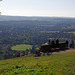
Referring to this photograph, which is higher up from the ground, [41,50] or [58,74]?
[58,74]

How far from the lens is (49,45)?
118 feet

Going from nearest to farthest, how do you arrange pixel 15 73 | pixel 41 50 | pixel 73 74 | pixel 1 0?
pixel 73 74 < pixel 15 73 < pixel 1 0 < pixel 41 50

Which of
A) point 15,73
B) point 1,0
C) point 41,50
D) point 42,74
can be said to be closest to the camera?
point 42,74

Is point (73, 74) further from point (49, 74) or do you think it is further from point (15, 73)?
point (15, 73)

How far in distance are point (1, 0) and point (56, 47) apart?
19131 millimetres

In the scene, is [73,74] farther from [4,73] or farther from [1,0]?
[1,0]

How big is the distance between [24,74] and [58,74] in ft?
11.6

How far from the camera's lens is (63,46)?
37.5m

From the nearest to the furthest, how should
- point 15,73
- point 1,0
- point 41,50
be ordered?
point 15,73, point 1,0, point 41,50

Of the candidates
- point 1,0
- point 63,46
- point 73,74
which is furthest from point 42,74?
Answer: point 63,46

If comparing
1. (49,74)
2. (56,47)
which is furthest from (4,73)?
(56,47)

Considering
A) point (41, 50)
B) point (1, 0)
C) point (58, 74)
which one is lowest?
point (41, 50)

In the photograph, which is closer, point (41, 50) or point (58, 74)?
point (58, 74)

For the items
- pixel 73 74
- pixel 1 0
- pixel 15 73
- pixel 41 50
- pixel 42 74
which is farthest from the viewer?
pixel 41 50
